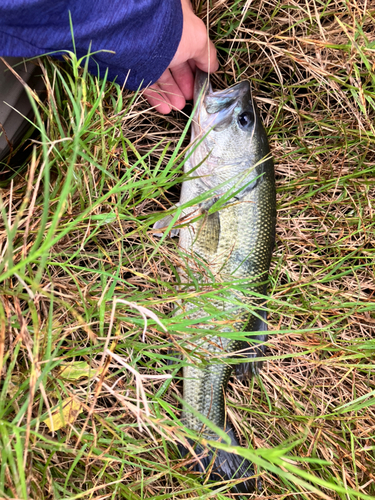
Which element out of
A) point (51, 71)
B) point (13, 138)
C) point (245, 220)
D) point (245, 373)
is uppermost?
point (51, 71)

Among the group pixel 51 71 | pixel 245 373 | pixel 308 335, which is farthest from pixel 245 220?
pixel 51 71

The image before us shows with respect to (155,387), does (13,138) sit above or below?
above

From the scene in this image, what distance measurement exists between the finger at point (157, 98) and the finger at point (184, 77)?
0.15m

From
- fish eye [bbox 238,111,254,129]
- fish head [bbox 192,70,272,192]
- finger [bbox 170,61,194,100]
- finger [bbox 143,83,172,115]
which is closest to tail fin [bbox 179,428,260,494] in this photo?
fish head [bbox 192,70,272,192]

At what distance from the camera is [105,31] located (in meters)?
1.70

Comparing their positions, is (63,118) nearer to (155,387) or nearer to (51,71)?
(51,71)

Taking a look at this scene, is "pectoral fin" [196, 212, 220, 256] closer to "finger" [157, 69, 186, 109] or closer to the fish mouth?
the fish mouth

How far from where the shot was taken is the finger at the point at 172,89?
232 cm

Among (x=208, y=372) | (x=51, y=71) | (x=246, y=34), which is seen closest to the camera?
(x=51, y=71)

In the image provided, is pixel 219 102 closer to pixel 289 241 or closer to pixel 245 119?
pixel 245 119

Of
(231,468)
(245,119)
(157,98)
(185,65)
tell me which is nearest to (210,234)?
(245,119)

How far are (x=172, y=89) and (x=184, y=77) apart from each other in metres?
0.12

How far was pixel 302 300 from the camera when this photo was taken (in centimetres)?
251

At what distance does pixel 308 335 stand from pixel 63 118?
6.83 ft
